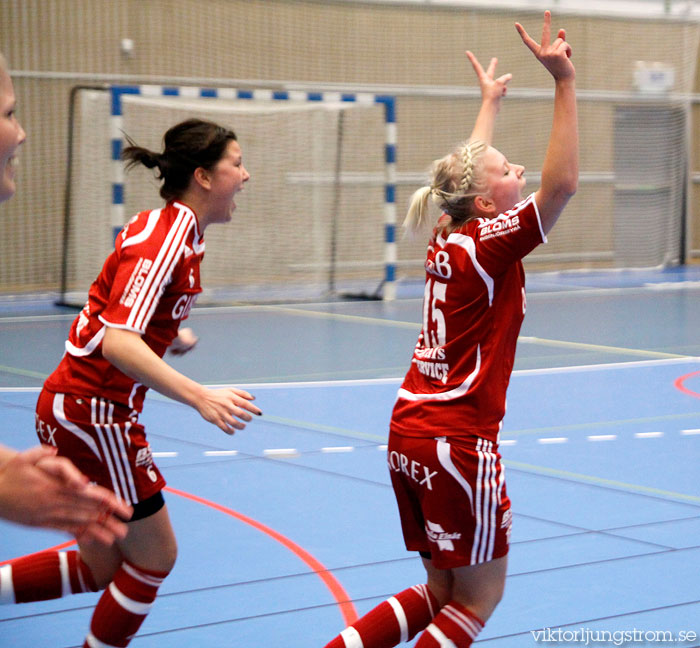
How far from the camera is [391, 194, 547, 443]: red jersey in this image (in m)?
2.51

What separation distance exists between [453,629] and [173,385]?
32.5 inches

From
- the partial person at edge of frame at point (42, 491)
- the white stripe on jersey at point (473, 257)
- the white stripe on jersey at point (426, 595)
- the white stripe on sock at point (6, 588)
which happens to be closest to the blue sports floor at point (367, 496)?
the white stripe on sock at point (6, 588)

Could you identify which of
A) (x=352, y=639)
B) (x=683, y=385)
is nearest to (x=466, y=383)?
(x=352, y=639)

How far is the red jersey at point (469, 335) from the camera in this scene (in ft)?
8.23

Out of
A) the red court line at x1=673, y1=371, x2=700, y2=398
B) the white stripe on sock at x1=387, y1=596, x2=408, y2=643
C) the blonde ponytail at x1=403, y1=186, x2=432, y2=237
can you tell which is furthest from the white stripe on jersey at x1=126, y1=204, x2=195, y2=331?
the red court line at x1=673, y1=371, x2=700, y2=398

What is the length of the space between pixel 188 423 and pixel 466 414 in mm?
3781

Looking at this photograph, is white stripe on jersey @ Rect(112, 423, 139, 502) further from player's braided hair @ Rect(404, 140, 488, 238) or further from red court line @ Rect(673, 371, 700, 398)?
red court line @ Rect(673, 371, 700, 398)

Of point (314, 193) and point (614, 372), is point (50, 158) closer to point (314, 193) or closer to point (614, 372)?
point (314, 193)

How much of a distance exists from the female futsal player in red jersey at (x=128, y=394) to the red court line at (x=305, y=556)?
705mm

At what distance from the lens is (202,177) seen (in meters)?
2.87

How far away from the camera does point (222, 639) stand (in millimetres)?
3043

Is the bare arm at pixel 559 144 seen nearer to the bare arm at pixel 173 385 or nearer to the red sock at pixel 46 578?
the bare arm at pixel 173 385

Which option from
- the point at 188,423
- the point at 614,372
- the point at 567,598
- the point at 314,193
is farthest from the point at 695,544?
the point at 314,193

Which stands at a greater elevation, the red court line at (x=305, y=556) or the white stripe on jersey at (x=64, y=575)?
the white stripe on jersey at (x=64, y=575)
